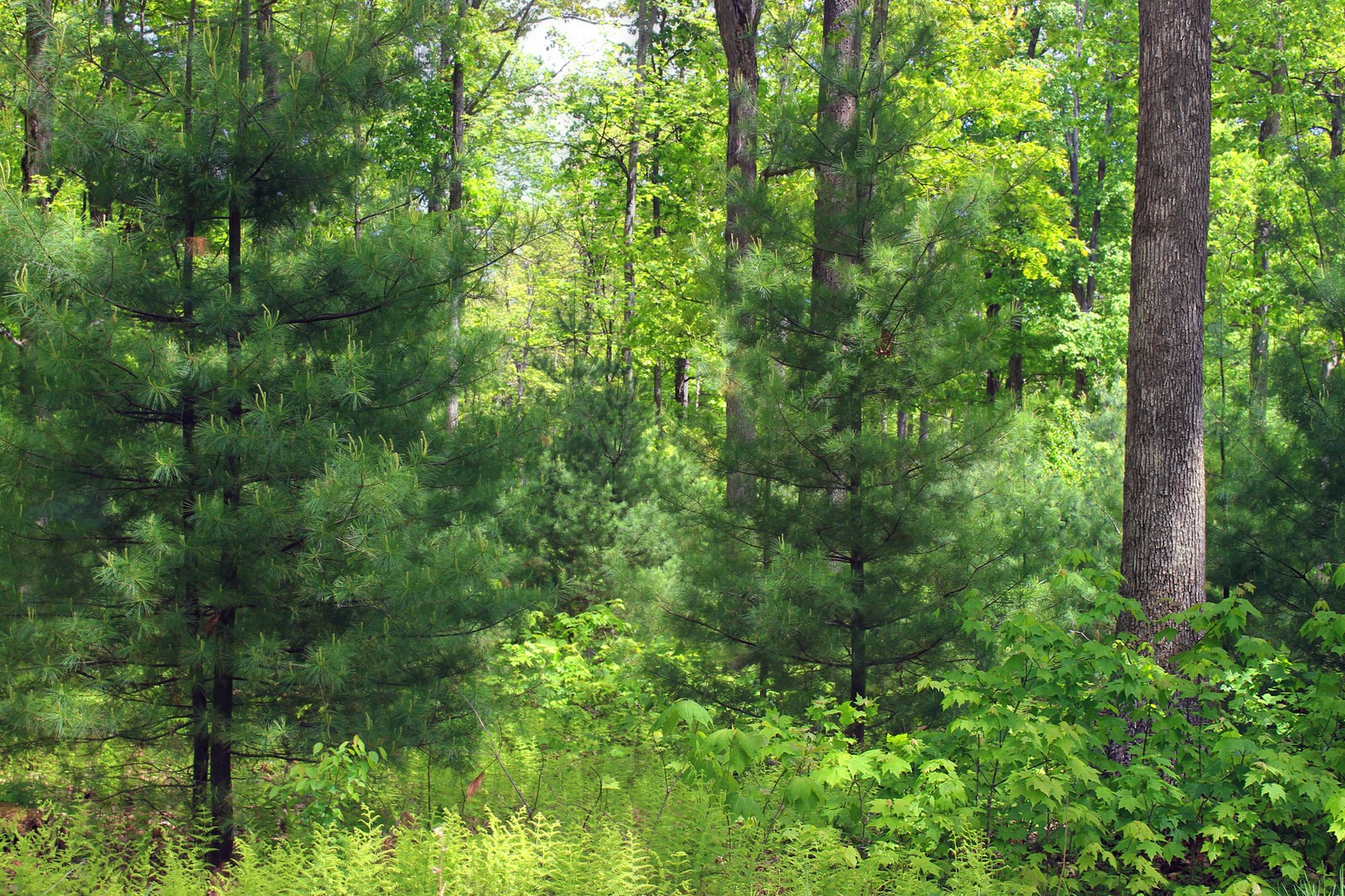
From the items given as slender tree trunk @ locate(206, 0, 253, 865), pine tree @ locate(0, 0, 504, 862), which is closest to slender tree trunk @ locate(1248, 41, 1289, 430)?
pine tree @ locate(0, 0, 504, 862)

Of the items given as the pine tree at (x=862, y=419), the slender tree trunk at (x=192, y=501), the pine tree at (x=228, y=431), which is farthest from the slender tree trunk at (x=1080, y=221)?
the slender tree trunk at (x=192, y=501)

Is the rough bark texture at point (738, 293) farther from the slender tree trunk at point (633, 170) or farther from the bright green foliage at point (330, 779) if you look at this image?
the slender tree trunk at point (633, 170)

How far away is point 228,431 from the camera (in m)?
5.11

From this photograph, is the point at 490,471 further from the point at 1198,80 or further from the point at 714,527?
the point at 1198,80

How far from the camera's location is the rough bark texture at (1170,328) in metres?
6.30

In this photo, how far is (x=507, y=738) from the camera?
24.1 ft

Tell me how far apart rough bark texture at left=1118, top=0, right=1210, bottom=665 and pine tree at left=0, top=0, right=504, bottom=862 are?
14.3 feet

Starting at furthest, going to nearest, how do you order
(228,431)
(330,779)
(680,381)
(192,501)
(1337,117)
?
(680,381) < (1337,117) < (192,501) < (228,431) < (330,779)

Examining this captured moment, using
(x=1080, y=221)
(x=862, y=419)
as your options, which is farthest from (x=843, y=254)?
(x=1080, y=221)

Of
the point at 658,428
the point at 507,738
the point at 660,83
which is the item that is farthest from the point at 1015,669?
the point at 660,83

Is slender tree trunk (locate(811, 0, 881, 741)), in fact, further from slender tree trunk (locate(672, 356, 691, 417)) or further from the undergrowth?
slender tree trunk (locate(672, 356, 691, 417))

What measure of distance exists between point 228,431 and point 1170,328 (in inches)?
237

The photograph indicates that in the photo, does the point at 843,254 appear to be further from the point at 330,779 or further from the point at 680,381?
the point at 680,381

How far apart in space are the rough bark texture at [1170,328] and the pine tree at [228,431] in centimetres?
437
